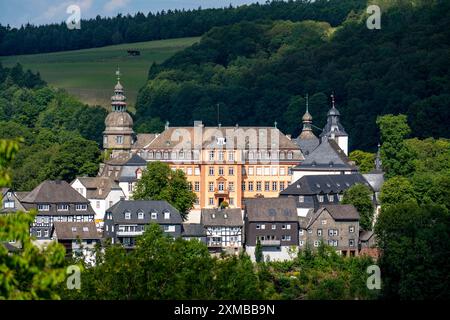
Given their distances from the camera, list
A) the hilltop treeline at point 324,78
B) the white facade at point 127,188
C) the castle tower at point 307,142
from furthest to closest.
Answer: the hilltop treeline at point 324,78 → the castle tower at point 307,142 → the white facade at point 127,188

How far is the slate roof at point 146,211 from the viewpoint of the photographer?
294ft

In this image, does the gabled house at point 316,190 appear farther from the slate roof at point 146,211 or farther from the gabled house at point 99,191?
the gabled house at point 99,191

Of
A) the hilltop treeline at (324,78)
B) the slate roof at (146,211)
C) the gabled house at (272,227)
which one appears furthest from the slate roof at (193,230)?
the hilltop treeline at (324,78)

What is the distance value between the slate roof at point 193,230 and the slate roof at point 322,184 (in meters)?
8.06

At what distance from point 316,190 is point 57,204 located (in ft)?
52.1

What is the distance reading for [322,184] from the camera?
9769cm

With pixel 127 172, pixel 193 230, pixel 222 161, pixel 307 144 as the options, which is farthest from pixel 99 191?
pixel 307 144

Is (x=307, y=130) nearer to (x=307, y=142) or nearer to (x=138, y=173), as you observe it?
(x=307, y=142)

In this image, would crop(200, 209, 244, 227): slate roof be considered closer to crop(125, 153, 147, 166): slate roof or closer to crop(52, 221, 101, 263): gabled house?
crop(52, 221, 101, 263): gabled house

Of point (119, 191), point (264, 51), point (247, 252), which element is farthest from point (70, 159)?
point (264, 51)

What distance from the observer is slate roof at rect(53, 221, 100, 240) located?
89500 millimetres

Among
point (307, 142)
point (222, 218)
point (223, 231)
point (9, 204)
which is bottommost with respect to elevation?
point (223, 231)

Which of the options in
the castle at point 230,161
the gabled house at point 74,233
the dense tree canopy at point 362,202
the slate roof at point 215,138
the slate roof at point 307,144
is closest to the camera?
the gabled house at point 74,233
